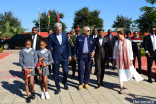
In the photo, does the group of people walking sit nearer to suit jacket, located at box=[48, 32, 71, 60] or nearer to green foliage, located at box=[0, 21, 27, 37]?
suit jacket, located at box=[48, 32, 71, 60]

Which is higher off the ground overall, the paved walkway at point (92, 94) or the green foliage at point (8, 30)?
the green foliage at point (8, 30)

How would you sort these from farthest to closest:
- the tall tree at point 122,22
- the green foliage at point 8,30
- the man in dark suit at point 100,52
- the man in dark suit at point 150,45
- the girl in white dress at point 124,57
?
1. the tall tree at point 122,22
2. the green foliage at point 8,30
3. the man in dark suit at point 150,45
4. the man in dark suit at point 100,52
5. the girl in white dress at point 124,57

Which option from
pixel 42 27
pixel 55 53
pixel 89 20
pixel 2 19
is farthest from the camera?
pixel 89 20

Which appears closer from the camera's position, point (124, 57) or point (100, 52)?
point (124, 57)

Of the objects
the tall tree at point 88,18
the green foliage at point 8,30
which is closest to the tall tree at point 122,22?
the tall tree at point 88,18

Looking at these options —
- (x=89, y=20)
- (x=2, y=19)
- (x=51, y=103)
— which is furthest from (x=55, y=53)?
(x=89, y=20)

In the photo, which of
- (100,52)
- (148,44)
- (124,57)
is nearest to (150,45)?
(148,44)

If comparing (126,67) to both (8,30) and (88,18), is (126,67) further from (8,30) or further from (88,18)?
(88,18)

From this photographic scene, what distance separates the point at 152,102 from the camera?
169 inches

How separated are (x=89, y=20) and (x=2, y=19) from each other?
33691 millimetres

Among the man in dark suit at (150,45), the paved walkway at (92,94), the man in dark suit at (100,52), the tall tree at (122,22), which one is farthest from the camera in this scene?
the tall tree at (122,22)

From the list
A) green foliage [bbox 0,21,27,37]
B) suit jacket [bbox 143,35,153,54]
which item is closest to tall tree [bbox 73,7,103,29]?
green foliage [bbox 0,21,27,37]

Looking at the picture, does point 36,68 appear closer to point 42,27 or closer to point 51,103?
point 51,103

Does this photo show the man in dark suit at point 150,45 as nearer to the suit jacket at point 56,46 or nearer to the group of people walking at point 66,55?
the group of people walking at point 66,55
